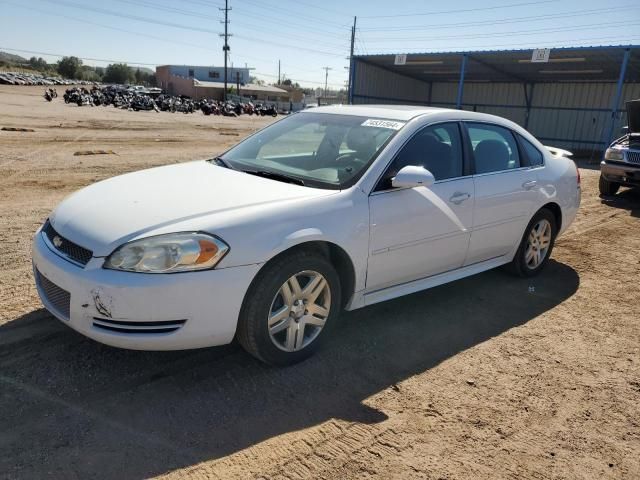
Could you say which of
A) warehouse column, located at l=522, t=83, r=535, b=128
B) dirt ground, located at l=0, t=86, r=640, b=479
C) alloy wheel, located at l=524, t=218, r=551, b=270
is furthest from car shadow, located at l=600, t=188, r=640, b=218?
warehouse column, located at l=522, t=83, r=535, b=128

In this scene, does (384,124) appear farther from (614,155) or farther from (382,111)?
(614,155)

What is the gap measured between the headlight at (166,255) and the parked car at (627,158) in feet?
32.2

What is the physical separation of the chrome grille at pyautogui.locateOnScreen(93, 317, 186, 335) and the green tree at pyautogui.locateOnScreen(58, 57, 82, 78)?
13714cm

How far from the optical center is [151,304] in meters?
2.71

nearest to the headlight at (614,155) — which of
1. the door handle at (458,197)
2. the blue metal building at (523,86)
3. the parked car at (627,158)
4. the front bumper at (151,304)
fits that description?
the parked car at (627,158)

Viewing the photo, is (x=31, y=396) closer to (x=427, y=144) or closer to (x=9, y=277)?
(x=9, y=277)

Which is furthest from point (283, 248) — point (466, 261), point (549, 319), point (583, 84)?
point (583, 84)

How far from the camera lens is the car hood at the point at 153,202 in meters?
2.88

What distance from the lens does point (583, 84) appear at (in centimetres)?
2588

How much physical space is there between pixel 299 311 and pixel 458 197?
1.70 metres

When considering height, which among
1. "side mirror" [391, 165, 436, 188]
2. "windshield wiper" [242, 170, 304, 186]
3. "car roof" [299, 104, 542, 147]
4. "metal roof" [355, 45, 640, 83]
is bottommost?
"windshield wiper" [242, 170, 304, 186]

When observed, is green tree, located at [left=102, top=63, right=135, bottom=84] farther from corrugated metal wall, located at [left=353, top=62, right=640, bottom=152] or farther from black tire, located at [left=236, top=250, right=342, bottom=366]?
black tire, located at [left=236, top=250, right=342, bottom=366]

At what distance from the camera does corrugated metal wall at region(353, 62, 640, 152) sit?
25.3 m

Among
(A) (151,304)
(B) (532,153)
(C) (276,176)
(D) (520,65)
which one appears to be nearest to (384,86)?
(D) (520,65)
